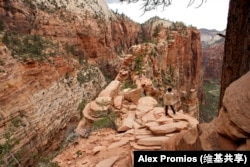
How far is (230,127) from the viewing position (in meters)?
3.52

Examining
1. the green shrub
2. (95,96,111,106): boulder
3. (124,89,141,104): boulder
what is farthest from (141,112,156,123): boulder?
the green shrub

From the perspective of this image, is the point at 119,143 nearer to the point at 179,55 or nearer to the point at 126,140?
the point at 126,140

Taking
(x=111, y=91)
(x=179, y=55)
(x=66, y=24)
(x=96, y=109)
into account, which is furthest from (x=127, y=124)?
(x=179, y=55)

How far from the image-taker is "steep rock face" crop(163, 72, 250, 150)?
329cm

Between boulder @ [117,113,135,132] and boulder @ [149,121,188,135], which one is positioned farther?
boulder @ [117,113,135,132]

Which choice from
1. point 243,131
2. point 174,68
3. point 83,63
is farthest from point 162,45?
point 243,131

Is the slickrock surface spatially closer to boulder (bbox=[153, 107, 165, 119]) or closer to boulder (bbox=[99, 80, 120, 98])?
boulder (bbox=[153, 107, 165, 119])

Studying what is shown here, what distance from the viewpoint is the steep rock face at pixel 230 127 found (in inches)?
130

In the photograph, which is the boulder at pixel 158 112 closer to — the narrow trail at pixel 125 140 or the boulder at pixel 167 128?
the narrow trail at pixel 125 140

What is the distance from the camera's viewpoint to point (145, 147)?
20.6 feet

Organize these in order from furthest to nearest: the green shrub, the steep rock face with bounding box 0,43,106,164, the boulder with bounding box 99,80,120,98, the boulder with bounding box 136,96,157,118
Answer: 1. the green shrub
2. the steep rock face with bounding box 0,43,106,164
3. the boulder with bounding box 99,80,120,98
4. the boulder with bounding box 136,96,157,118

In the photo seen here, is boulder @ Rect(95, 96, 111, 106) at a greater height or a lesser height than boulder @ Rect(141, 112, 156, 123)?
greater

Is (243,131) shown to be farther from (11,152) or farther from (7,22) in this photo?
(7,22)

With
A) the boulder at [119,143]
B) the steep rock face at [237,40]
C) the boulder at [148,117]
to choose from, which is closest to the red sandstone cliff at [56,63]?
the boulder at [148,117]
